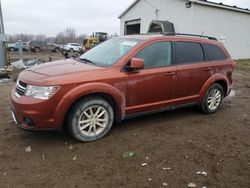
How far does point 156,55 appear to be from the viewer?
4789mm

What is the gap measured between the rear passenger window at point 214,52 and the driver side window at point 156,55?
1.16 metres

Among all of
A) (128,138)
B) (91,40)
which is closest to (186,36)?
(128,138)

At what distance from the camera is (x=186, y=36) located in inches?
216

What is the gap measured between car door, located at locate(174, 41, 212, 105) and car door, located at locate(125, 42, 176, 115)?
19 centimetres

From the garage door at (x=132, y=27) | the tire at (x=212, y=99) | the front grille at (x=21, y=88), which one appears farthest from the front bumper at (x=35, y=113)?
the garage door at (x=132, y=27)

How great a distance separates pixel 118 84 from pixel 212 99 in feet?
8.65

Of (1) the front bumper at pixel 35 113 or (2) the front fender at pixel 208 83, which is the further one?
(2) the front fender at pixel 208 83

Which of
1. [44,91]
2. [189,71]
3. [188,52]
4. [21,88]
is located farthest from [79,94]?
[188,52]

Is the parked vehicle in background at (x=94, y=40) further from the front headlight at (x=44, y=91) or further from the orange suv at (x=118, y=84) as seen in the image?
the front headlight at (x=44, y=91)

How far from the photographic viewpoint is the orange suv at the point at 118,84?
3760 millimetres

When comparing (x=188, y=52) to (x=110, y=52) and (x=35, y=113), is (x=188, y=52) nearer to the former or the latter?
(x=110, y=52)

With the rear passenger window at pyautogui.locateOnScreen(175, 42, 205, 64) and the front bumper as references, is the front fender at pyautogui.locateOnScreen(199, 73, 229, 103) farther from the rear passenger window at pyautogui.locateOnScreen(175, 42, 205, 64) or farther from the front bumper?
the front bumper

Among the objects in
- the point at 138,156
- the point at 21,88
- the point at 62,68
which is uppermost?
the point at 62,68

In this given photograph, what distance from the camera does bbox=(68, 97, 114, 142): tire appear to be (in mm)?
3945
